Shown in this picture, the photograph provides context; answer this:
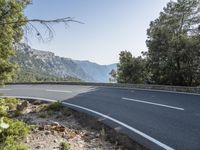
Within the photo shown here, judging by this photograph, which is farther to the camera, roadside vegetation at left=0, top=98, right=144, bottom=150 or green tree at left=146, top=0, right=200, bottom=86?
green tree at left=146, top=0, right=200, bottom=86

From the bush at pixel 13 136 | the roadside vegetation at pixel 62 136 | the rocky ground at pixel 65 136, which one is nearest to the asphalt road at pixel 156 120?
the roadside vegetation at pixel 62 136

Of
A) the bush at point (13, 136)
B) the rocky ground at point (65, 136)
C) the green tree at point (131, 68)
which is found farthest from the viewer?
the green tree at point (131, 68)

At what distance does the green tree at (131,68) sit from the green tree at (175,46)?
1.52 meters

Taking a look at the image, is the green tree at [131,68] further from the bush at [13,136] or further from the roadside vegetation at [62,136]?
the bush at [13,136]

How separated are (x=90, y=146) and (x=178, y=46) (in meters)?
18.6

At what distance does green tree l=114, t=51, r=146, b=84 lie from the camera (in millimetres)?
28641

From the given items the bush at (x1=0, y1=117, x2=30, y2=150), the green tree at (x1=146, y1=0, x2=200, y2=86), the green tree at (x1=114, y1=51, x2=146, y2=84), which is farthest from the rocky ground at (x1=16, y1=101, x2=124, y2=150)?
the green tree at (x1=114, y1=51, x2=146, y2=84)

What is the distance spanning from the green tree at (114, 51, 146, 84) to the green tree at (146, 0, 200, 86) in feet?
4.97

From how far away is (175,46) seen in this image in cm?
2361

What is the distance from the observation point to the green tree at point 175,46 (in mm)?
22953


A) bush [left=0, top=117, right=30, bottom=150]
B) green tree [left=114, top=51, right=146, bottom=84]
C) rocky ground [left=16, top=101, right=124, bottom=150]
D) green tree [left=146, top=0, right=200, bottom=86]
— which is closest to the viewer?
bush [left=0, top=117, right=30, bottom=150]

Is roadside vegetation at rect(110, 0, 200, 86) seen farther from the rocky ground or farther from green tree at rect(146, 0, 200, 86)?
the rocky ground

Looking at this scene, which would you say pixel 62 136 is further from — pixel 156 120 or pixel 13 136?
pixel 156 120

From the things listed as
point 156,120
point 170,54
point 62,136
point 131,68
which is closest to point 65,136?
point 62,136
